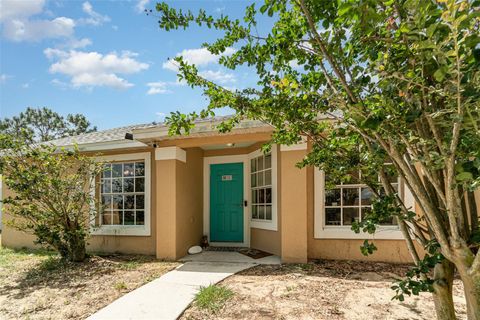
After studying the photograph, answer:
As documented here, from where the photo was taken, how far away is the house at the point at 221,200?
5.97 m

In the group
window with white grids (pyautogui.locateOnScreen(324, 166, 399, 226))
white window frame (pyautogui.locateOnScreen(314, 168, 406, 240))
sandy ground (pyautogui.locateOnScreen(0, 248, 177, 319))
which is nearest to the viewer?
sandy ground (pyautogui.locateOnScreen(0, 248, 177, 319))

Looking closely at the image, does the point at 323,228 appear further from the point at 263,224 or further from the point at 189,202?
the point at 189,202

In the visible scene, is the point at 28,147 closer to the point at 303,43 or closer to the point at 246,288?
the point at 246,288

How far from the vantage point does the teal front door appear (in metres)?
8.07

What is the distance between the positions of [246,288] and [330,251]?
250 cm

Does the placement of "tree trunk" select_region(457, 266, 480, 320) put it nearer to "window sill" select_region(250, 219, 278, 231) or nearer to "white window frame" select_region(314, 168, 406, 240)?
"white window frame" select_region(314, 168, 406, 240)

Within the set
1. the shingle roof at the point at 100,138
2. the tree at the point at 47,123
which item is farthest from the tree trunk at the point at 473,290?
the tree at the point at 47,123

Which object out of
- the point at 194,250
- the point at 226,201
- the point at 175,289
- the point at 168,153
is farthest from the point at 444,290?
the point at 226,201

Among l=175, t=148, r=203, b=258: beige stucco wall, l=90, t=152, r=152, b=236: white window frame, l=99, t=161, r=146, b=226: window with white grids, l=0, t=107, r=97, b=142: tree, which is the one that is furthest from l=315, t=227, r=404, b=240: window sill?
l=0, t=107, r=97, b=142: tree

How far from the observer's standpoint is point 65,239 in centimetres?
632

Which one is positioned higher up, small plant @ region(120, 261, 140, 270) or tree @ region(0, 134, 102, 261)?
tree @ region(0, 134, 102, 261)

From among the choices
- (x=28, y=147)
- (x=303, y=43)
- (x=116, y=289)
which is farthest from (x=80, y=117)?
(x=303, y=43)

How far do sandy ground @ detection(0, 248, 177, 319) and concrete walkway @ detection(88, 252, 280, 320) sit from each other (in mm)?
268

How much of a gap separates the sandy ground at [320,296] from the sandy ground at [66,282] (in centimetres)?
160
